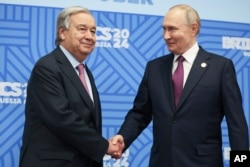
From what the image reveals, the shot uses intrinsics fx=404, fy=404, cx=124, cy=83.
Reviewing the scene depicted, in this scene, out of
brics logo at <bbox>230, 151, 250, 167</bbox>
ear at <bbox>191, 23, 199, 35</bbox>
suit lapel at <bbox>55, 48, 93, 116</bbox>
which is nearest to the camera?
brics logo at <bbox>230, 151, 250, 167</bbox>

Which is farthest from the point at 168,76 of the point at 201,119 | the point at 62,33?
the point at 62,33

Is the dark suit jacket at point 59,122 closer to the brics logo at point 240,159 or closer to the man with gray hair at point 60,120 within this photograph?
the man with gray hair at point 60,120

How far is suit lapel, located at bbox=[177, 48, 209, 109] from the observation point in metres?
2.15

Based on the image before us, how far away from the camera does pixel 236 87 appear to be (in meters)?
2.16

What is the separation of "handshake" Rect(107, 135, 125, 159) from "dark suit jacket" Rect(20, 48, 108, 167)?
159mm

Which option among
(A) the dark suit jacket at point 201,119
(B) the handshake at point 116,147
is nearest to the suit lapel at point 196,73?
(A) the dark suit jacket at point 201,119

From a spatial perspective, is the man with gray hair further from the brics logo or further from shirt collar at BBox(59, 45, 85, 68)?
the brics logo

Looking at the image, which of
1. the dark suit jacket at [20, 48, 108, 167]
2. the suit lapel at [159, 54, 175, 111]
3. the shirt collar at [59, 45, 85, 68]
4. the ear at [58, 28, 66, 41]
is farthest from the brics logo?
the ear at [58, 28, 66, 41]

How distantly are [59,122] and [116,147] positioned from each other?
0.47 meters

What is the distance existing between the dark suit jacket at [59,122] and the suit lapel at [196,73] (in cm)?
49

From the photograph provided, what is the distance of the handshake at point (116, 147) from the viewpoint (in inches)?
88.9

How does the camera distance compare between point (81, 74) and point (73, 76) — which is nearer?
point (73, 76)

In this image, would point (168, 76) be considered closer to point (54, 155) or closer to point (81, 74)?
point (81, 74)

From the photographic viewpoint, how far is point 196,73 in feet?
7.21
